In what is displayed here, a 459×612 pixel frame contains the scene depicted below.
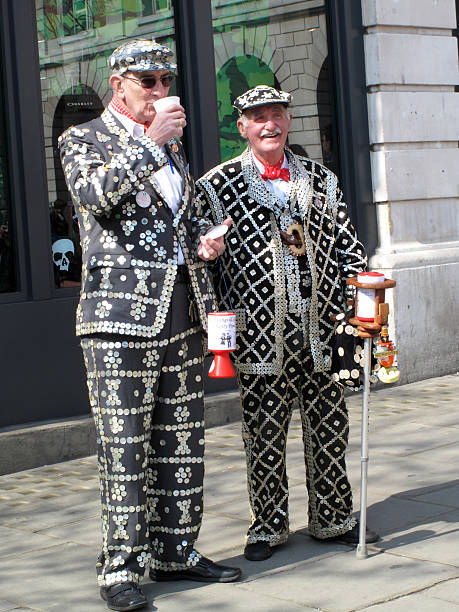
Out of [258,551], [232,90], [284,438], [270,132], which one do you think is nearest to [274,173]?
[270,132]

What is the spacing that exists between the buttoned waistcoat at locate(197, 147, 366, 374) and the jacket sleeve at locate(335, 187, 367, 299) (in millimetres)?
72

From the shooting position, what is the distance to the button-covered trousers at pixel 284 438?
4.81m

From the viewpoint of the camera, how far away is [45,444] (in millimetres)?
6949

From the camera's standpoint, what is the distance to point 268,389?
15.8ft

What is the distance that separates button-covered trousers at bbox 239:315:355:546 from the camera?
4.81 m

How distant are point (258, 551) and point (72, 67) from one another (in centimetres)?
427

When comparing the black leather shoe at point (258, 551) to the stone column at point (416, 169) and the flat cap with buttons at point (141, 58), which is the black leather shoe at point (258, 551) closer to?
the flat cap with buttons at point (141, 58)

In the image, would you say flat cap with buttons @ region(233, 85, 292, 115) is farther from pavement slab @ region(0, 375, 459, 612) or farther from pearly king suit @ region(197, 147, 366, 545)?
pavement slab @ region(0, 375, 459, 612)

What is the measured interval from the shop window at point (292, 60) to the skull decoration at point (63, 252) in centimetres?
174

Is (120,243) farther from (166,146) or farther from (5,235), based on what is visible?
(5,235)

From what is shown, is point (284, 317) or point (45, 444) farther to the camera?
point (45, 444)

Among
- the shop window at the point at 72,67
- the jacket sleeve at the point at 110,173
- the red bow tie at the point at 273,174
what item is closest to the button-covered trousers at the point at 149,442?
the jacket sleeve at the point at 110,173

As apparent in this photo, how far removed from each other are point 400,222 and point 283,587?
5250 mm

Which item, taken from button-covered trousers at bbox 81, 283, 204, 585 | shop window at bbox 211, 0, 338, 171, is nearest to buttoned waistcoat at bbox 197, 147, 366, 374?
button-covered trousers at bbox 81, 283, 204, 585
